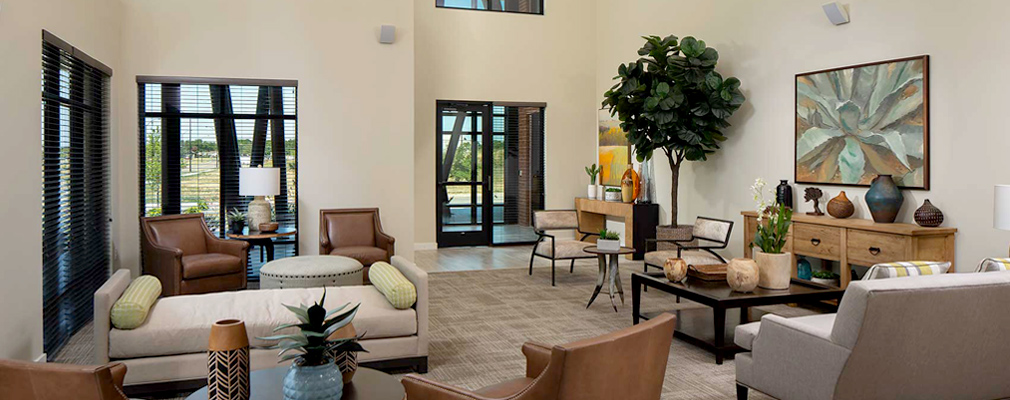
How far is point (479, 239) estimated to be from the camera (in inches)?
423

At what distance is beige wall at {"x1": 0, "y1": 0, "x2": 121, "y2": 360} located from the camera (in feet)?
12.9

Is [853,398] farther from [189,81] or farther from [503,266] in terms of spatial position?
[189,81]

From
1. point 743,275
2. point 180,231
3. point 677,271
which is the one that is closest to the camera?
point 743,275

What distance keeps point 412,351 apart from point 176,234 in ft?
11.0

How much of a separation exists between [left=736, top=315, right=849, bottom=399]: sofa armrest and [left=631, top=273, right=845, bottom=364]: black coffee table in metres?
0.83

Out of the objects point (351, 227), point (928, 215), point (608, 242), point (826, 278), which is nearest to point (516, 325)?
point (608, 242)

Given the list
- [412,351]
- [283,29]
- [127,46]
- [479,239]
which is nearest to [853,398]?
[412,351]

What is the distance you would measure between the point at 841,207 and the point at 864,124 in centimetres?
74

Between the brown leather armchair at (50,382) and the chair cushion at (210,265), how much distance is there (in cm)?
379

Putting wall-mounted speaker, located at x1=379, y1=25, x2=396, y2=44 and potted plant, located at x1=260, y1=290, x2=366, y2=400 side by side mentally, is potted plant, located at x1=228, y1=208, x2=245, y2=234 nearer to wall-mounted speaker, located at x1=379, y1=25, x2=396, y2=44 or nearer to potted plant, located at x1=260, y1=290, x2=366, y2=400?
wall-mounted speaker, located at x1=379, y1=25, x2=396, y2=44

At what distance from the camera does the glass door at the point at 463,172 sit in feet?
34.1

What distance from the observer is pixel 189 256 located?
6.35 m

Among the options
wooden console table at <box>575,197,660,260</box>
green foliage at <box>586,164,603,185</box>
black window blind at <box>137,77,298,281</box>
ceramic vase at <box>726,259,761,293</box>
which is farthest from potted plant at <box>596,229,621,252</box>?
green foliage at <box>586,164,603,185</box>

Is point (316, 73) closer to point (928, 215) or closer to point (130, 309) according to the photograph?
point (130, 309)
